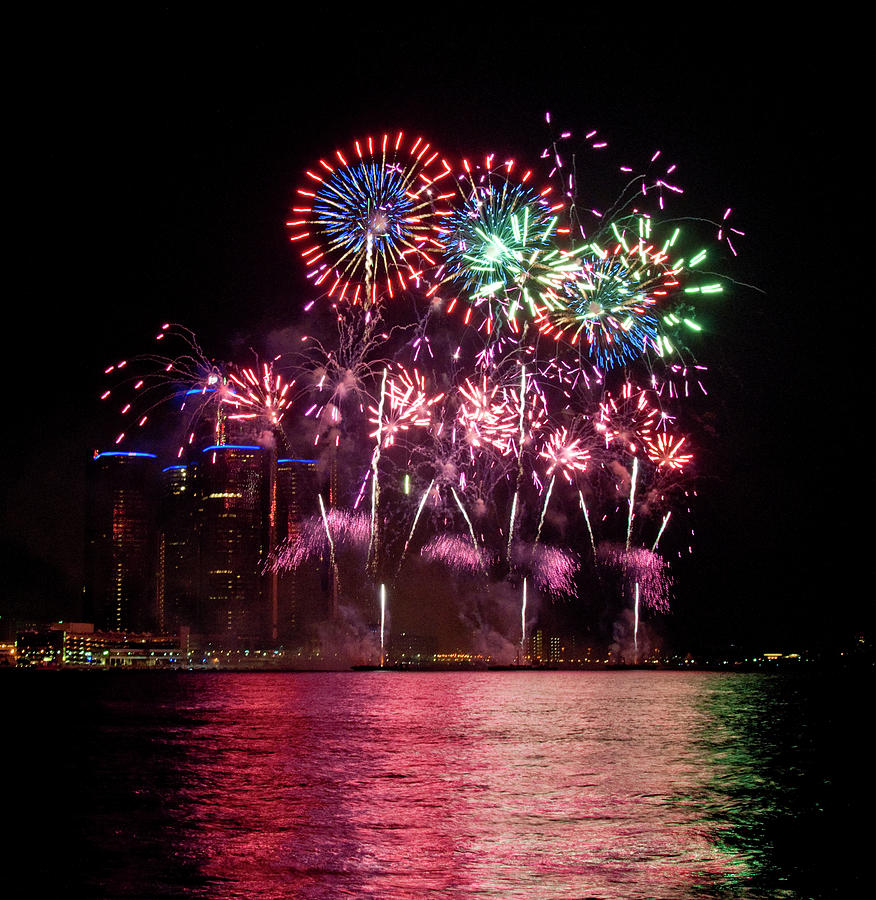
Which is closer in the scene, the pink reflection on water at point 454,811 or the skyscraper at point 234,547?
the pink reflection on water at point 454,811

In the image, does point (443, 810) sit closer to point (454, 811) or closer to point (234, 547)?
point (454, 811)

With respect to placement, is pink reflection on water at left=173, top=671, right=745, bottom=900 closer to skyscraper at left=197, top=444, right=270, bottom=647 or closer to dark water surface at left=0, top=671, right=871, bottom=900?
dark water surface at left=0, top=671, right=871, bottom=900

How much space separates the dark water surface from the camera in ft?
37.2

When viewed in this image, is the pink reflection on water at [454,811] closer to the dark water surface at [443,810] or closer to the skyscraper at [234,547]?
the dark water surface at [443,810]

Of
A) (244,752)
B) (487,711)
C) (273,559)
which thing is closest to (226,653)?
(273,559)

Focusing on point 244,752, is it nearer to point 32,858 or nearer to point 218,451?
point 32,858

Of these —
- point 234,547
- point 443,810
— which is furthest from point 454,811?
point 234,547

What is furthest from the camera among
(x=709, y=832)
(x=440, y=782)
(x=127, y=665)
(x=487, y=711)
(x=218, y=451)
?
(x=127, y=665)

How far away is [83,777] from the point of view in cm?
2186

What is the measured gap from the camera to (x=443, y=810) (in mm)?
16328

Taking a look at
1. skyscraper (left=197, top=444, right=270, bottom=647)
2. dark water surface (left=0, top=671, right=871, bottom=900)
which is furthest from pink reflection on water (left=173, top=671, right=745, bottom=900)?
skyscraper (left=197, top=444, right=270, bottom=647)

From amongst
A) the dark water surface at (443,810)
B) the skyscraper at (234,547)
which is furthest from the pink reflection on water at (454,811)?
the skyscraper at (234,547)

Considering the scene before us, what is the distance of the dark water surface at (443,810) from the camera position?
1135 centimetres

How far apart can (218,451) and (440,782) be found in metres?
112
